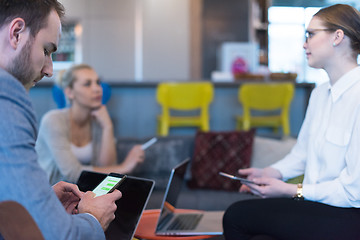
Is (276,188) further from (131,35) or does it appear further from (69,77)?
(131,35)

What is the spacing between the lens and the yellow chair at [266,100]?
4.52 metres

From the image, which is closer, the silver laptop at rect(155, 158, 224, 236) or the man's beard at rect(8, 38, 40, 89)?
the man's beard at rect(8, 38, 40, 89)

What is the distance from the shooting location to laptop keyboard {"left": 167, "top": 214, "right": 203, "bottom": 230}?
6.21 feet

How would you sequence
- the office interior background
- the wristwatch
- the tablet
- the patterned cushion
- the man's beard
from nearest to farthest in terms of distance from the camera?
the man's beard → the tablet → the wristwatch → the patterned cushion → the office interior background

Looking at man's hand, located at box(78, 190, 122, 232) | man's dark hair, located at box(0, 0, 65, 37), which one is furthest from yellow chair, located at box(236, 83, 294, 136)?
man's dark hair, located at box(0, 0, 65, 37)

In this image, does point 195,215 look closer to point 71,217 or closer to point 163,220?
point 163,220

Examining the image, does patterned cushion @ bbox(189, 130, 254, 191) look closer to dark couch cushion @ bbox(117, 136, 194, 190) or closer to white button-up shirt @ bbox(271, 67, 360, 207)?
dark couch cushion @ bbox(117, 136, 194, 190)

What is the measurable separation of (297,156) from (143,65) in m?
5.65

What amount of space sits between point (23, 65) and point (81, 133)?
70.6 inches

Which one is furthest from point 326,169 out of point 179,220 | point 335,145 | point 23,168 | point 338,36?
point 23,168

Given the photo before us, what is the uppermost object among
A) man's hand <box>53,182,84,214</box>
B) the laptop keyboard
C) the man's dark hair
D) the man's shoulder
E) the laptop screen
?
the man's dark hair

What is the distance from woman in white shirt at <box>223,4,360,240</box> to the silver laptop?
0.31 meters

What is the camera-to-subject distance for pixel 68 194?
1.21 metres

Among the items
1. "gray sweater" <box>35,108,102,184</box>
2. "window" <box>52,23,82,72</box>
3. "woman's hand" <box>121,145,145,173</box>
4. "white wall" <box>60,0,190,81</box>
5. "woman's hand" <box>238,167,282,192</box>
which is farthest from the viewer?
"window" <box>52,23,82,72</box>
